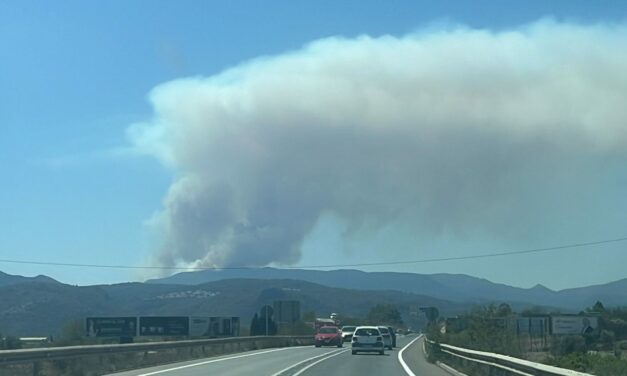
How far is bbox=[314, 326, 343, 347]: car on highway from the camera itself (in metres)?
71.3

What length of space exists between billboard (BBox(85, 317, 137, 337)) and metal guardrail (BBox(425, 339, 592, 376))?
39476 millimetres

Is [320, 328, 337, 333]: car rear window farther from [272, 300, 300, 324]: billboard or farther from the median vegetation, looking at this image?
[272, 300, 300, 324]: billboard

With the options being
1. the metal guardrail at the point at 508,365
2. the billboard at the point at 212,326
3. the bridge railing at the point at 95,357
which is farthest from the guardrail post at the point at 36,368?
the billboard at the point at 212,326

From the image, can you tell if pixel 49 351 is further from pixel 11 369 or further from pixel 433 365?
pixel 433 365

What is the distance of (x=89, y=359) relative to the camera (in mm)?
33312

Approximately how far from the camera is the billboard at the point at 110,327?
7075 centimetres

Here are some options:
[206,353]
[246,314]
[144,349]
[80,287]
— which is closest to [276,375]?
[144,349]

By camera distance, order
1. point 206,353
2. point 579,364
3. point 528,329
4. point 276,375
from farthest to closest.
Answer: point 528,329, point 206,353, point 276,375, point 579,364

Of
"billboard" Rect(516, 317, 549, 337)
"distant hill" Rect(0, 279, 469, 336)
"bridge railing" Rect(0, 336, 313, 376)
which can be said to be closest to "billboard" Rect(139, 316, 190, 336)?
"distant hill" Rect(0, 279, 469, 336)

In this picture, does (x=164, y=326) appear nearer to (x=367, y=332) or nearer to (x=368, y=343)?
(x=367, y=332)

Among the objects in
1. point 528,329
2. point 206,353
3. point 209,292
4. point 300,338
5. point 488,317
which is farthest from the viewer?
point 209,292

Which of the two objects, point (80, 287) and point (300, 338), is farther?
point (80, 287)

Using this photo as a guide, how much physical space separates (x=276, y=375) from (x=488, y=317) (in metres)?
11.0

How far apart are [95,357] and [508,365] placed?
15.9m
